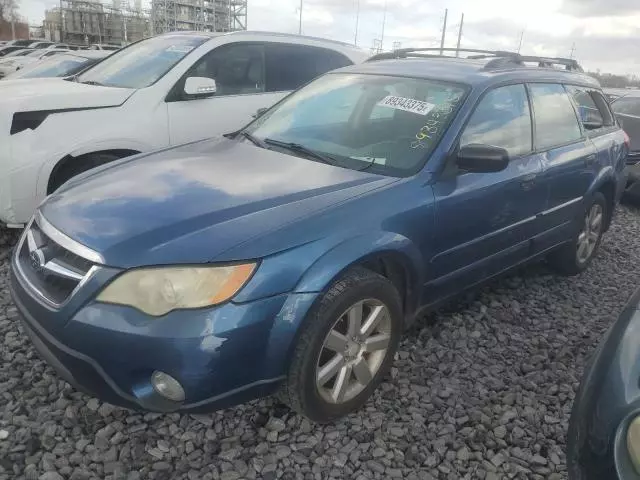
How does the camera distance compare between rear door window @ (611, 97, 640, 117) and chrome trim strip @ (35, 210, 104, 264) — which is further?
rear door window @ (611, 97, 640, 117)

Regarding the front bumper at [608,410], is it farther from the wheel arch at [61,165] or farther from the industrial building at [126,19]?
the industrial building at [126,19]

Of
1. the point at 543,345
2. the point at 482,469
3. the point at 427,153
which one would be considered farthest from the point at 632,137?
the point at 482,469

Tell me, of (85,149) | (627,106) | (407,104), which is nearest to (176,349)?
(407,104)

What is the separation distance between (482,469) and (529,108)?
91.0 inches

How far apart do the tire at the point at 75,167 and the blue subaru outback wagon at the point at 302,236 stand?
4.09 ft

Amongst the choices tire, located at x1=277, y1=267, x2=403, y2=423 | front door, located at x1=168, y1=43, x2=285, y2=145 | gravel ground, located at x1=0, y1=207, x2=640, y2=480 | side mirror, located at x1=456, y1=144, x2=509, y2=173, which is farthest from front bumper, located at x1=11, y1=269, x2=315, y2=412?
front door, located at x1=168, y1=43, x2=285, y2=145

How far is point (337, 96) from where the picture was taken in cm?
352

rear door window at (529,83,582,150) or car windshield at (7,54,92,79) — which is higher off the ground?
rear door window at (529,83,582,150)

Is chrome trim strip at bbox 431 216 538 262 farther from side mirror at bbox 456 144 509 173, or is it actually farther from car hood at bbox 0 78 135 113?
car hood at bbox 0 78 135 113

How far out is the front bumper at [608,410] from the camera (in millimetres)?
1578

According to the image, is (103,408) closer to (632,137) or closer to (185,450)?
(185,450)

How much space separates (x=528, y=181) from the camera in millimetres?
3455

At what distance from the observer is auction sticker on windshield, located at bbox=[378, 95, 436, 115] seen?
311 centimetres

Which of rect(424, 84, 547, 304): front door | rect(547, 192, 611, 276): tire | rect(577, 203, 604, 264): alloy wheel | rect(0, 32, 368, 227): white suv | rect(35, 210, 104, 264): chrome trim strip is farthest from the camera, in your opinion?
rect(577, 203, 604, 264): alloy wheel
